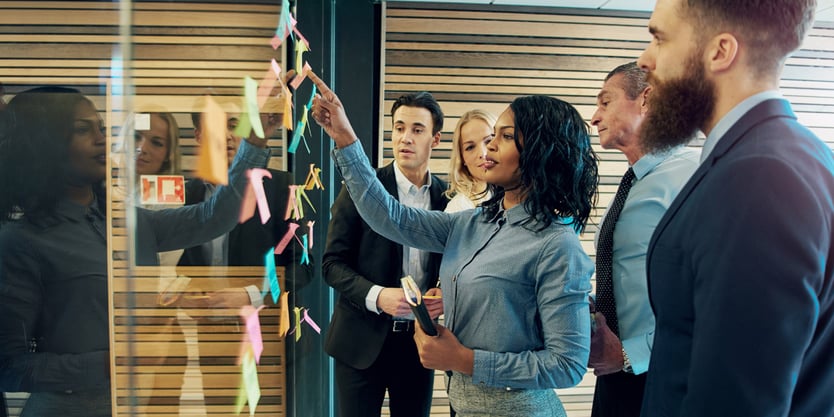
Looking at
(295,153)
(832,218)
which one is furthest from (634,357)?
(295,153)

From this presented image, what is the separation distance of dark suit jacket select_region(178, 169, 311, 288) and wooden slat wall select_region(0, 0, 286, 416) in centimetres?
3

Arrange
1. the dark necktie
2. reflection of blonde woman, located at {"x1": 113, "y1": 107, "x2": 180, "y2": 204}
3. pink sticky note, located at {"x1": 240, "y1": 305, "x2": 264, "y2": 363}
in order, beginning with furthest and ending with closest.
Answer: the dark necktie, pink sticky note, located at {"x1": 240, "y1": 305, "x2": 264, "y2": 363}, reflection of blonde woman, located at {"x1": 113, "y1": 107, "x2": 180, "y2": 204}

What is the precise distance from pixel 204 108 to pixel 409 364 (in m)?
1.94

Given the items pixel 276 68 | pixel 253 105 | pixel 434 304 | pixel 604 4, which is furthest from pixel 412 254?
pixel 604 4

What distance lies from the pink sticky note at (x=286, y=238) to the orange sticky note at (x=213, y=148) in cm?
66

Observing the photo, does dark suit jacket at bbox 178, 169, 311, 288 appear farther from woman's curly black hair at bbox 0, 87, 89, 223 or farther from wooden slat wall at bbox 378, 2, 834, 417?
wooden slat wall at bbox 378, 2, 834, 417

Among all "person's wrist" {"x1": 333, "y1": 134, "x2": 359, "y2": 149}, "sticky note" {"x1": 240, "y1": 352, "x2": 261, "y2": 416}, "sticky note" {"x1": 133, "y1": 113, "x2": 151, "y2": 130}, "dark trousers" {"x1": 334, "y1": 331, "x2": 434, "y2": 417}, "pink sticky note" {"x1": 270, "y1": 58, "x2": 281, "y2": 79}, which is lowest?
"dark trousers" {"x1": 334, "y1": 331, "x2": 434, "y2": 417}

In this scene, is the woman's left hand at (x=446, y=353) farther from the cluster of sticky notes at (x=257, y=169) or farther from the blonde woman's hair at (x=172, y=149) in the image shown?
the blonde woman's hair at (x=172, y=149)

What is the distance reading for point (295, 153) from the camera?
5.81ft

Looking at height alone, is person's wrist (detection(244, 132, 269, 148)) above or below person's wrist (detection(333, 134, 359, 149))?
below

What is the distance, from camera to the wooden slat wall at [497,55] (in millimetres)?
4508

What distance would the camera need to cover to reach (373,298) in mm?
2348

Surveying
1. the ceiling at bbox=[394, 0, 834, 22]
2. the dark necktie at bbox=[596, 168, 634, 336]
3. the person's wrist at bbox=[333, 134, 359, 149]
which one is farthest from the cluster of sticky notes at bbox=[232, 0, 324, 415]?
the ceiling at bbox=[394, 0, 834, 22]

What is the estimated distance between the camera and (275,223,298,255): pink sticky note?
149 centimetres
